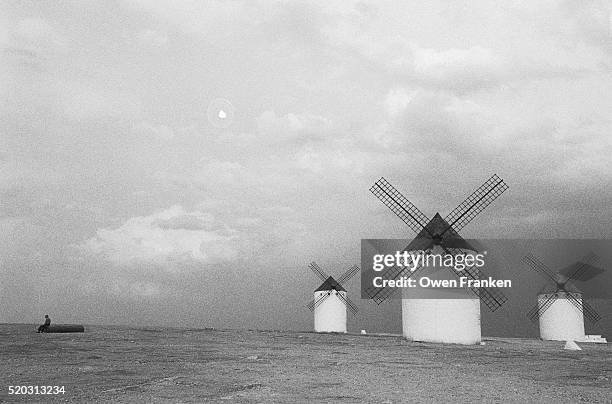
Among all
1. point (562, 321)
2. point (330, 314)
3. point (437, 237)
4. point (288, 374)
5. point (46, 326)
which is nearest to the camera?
point (288, 374)

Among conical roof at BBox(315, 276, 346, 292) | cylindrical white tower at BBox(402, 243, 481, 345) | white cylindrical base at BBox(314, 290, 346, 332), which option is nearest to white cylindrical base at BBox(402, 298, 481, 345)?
cylindrical white tower at BBox(402, 243, 481, 345)

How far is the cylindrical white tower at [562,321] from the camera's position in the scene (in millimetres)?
48312

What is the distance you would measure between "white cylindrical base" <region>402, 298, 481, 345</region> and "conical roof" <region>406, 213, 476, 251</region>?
3.14 meters

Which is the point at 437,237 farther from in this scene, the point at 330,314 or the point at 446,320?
the point at 330,314

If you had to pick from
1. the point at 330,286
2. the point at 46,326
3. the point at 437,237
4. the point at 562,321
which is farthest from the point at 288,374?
the point at 562,321

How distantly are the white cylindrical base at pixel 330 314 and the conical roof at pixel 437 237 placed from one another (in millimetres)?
20788

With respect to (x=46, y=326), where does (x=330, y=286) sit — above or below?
above

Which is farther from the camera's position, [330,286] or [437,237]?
[330,286]

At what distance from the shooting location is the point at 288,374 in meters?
17.4

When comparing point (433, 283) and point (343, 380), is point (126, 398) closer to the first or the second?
point (343, 380)

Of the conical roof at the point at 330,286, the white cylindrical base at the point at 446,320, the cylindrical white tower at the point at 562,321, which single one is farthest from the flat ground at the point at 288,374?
the conical roof at the point at 330,286

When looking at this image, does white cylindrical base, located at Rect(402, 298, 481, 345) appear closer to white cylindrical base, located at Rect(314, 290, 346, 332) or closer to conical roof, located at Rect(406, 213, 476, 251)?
conical roof, located at Rect(406, 213, 476, 251)

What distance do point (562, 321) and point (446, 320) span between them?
22.6 metres

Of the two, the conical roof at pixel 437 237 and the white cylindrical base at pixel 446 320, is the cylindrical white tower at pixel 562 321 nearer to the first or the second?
the white cylindrical base at pixel 446 320
